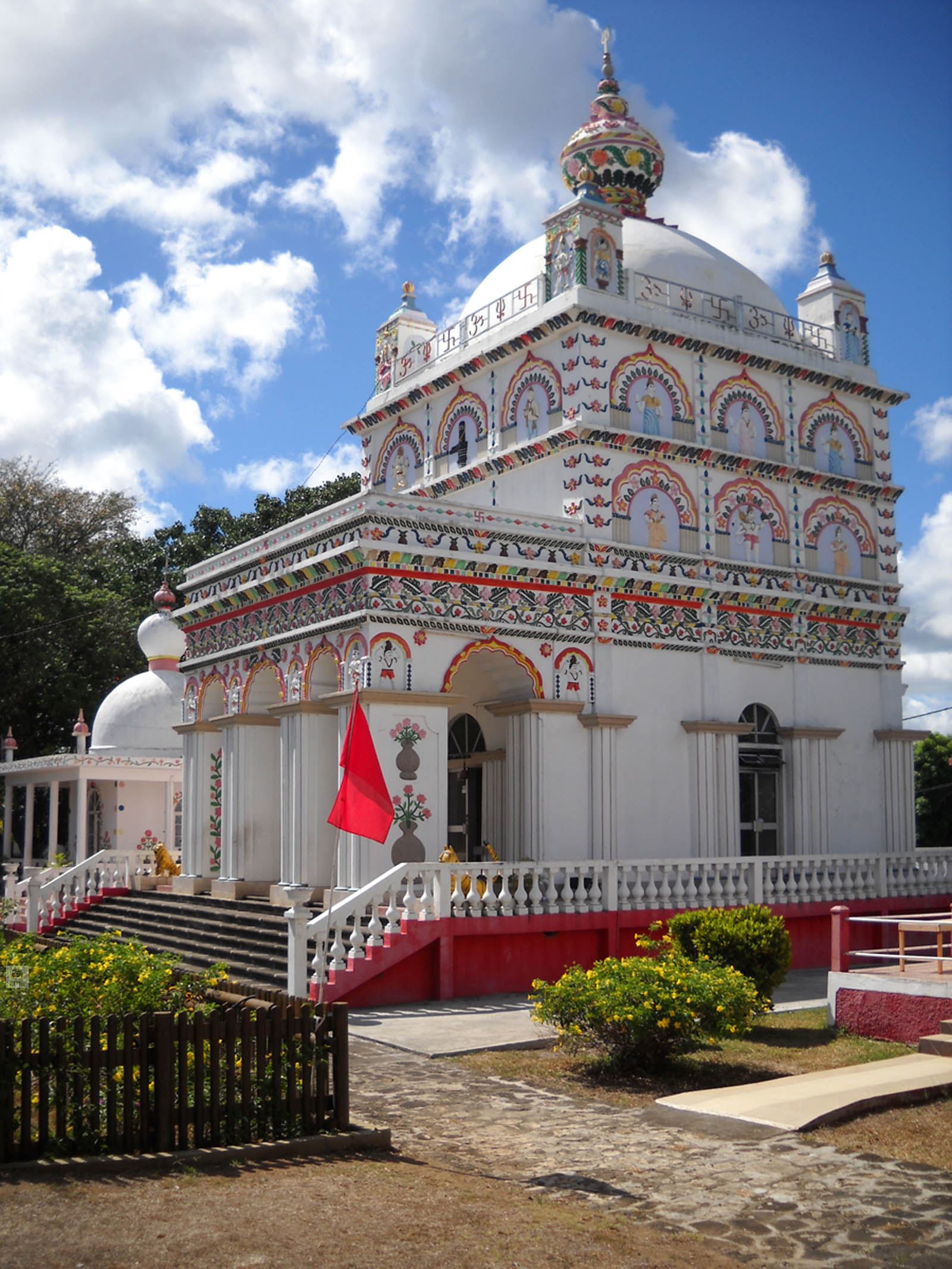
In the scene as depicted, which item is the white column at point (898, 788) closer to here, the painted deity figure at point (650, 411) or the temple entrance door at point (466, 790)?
the painted deity figure at point (650, 411)

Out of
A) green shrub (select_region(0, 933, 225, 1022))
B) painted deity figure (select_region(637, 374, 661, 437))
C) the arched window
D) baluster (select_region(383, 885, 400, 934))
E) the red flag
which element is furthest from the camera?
the arched window

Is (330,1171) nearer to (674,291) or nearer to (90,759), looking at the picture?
(674,291)

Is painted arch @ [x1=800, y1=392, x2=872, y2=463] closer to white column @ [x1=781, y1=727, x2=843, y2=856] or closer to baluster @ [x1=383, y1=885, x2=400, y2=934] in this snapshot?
white column @ [x1=781, y1=727, x2=843, y2=856]

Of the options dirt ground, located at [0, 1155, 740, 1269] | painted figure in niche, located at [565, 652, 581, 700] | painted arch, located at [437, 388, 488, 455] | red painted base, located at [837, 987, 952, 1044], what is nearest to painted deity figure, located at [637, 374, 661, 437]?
painted arch, located at [437, 388, 488, 455]

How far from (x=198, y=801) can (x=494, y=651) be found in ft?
21.1

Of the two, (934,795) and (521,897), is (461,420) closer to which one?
(521,897)

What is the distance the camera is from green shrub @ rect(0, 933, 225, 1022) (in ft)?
27.4

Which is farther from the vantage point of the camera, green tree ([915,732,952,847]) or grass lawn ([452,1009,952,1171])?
green tree ([915,732,952,847])

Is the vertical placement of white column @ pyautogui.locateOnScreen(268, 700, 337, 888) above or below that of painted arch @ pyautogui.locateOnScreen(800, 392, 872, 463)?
below

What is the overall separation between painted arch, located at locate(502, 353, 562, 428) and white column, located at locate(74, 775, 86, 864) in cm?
1086

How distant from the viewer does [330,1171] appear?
748cm

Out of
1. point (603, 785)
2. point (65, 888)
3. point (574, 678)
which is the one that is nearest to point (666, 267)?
point (574, 678)

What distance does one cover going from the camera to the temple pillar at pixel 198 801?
20.6 m

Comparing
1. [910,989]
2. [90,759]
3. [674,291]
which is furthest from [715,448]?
[90,759]
